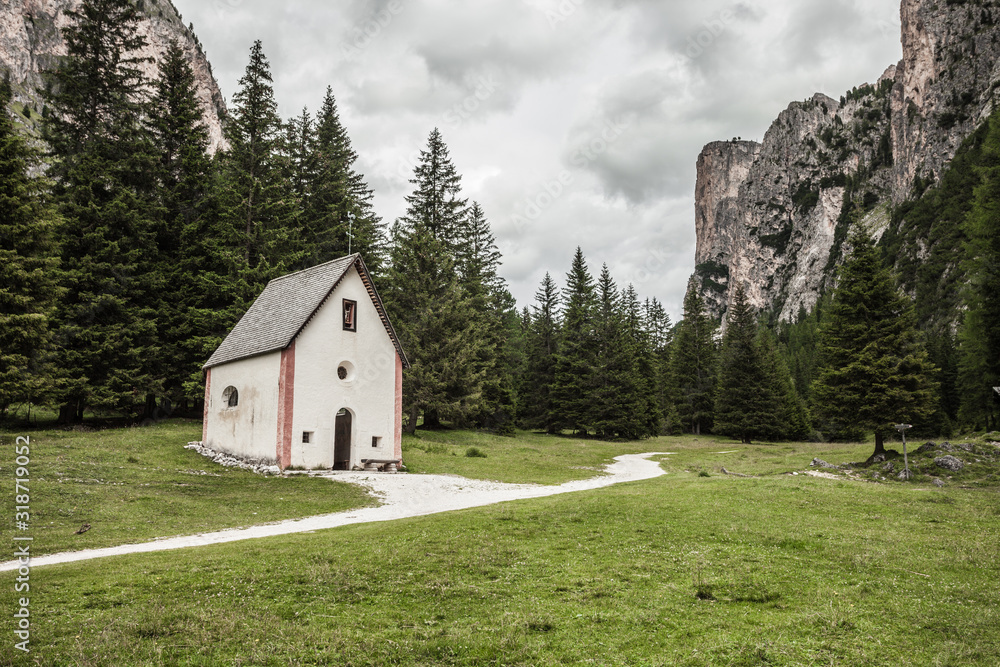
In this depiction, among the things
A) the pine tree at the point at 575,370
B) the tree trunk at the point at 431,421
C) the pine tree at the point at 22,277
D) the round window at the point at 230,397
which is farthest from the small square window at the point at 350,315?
the pine tree at the point at 575,370

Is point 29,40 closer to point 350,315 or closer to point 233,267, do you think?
point 233,267

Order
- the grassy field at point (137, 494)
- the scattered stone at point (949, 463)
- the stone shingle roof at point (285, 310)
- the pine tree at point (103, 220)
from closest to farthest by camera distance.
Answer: the grassy field at point (137, 494) → the scattered stone at point (949, 463) → the stone shingle roof at point (285, 310) → the pine tree at point (103, 220)

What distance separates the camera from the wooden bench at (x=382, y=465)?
26156 millimetres

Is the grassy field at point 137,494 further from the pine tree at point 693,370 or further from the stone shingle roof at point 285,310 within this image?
the pine tree at point 693,370

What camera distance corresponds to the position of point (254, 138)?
39625 mm

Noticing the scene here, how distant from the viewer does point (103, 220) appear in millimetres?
32688

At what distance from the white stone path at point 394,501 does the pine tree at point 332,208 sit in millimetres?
23455

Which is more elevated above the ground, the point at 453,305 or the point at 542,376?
the point at 453,305

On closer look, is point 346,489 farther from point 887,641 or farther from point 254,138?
point 254,138

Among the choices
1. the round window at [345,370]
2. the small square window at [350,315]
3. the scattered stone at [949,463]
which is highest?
the small square window at [350,315]

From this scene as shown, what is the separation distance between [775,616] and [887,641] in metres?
1.20

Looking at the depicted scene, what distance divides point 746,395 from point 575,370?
20059 mm

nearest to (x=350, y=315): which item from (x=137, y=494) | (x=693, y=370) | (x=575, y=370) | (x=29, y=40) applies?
(x=137, y=494)

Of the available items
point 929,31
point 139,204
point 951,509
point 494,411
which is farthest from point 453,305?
point 929,31
